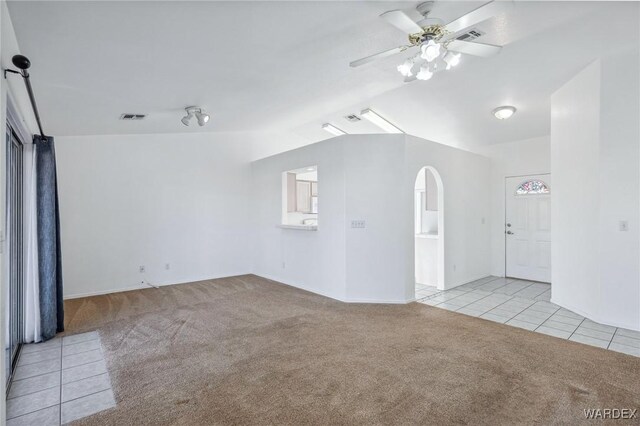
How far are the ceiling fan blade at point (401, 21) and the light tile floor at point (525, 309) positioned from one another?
10.5ft

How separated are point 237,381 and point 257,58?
262cm

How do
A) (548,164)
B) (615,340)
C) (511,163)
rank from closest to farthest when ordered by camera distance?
(615,340) < (548,164) < (511,163)

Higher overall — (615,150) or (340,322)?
(615,150)

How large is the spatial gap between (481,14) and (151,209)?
5.29 meters

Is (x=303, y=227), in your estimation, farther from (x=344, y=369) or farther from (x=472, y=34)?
(x=472, y=34)

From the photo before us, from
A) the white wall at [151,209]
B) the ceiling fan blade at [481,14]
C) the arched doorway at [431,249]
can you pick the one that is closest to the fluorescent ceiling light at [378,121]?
the arched doorway at [431,249]

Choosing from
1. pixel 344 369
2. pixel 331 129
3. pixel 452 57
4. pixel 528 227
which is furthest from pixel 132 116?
pixel 528 227

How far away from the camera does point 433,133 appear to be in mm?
6082

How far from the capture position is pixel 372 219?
4.56 m

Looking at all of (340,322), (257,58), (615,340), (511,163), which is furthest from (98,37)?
(511,163)

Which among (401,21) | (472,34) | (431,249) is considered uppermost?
(472,34)

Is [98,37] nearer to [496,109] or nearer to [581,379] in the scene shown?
[581,379]

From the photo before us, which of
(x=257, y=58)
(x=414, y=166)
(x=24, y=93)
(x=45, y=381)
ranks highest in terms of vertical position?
(x=257, y=58)

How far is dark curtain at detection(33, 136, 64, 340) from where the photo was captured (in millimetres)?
3264
